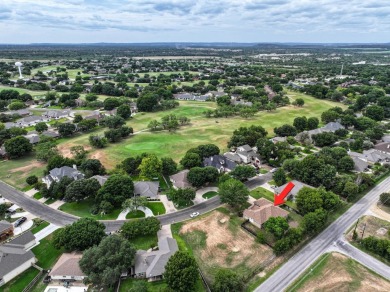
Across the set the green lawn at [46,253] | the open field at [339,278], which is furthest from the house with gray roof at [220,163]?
the green lawn at [46,253]

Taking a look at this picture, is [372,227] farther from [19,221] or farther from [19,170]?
[19,170]

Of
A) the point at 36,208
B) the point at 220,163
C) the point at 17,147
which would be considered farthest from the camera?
the point at 17,147

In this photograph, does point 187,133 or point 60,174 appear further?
point 187,133

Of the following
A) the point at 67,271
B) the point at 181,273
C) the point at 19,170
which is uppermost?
the point at 181,273

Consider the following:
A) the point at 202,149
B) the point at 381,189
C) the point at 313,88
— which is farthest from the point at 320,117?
the point at 202,149

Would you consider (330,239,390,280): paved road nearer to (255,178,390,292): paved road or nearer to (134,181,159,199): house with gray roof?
(255,178,390,292): paved road

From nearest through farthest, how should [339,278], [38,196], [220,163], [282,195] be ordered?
[339,278], [282,195], [38,196], [220,163]

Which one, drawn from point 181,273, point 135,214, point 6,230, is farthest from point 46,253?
point 181,273

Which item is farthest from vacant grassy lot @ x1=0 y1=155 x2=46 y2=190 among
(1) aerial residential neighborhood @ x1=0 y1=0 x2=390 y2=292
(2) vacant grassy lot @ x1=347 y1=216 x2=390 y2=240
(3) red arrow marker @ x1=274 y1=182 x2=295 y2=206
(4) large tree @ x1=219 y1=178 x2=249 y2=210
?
(2) vacant grassy lot @ x1=347 y1=216 x2=390 y2=240
